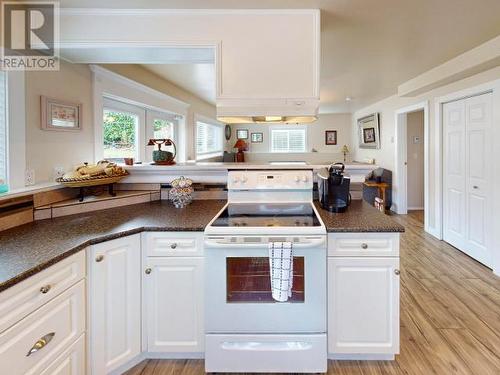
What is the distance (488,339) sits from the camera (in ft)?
6.70

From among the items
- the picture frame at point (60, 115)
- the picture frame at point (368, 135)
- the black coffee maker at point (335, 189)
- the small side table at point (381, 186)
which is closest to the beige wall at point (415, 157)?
the small side table at point (381, 186)

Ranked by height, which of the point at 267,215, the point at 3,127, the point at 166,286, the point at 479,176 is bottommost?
the point at 166,286

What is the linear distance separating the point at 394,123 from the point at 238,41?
448 cm

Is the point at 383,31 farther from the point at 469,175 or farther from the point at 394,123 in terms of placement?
the point at 394,123

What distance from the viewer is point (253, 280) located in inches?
67.1

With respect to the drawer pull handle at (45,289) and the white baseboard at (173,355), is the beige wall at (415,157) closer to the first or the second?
the white baseboard at (173,355)

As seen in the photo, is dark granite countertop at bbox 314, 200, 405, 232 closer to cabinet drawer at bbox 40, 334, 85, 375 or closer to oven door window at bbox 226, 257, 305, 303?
oven door window at bbox 226, 257, 305, 303

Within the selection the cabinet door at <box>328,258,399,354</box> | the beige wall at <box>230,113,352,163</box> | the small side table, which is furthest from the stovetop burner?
the beige wall at <box>230,113,352,163</box>

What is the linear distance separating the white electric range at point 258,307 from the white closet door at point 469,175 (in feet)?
8.84

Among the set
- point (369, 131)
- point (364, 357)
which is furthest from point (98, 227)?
point (369, 131)

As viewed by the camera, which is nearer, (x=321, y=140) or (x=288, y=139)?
(x=321, y=140)

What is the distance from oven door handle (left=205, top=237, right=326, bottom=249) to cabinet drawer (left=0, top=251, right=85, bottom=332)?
24.8 inches

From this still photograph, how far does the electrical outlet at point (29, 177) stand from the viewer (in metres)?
2.04

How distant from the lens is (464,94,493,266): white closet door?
3.25 meters
